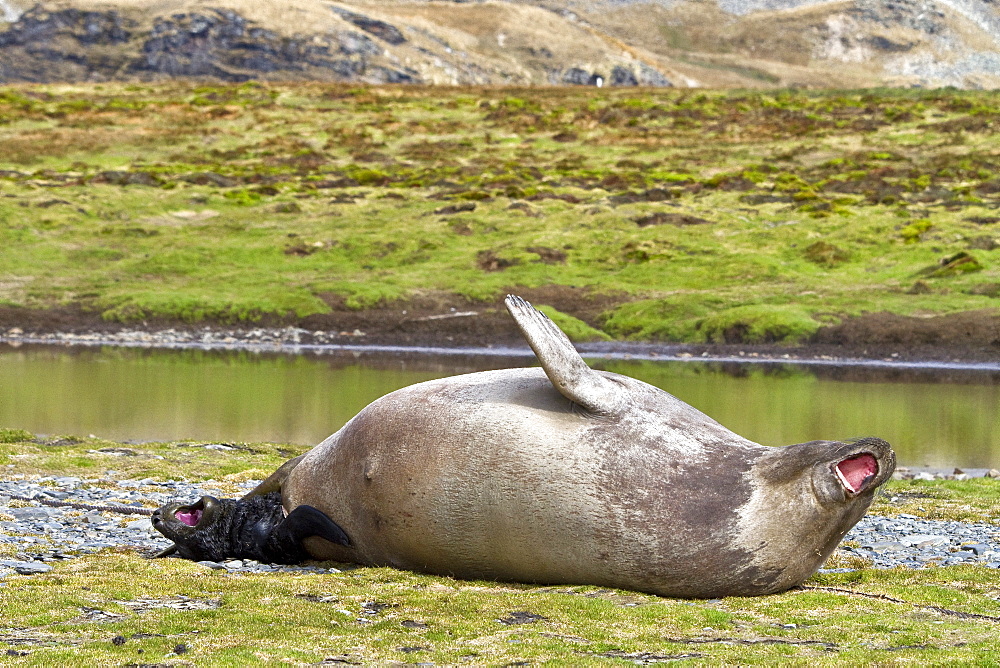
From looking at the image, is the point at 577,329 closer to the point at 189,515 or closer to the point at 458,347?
the point at 458,347

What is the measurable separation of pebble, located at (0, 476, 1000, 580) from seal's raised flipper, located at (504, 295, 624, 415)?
3004 millimetres

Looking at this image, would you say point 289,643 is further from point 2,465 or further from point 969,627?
point 2,465

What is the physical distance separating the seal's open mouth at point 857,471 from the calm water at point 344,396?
1391 centimetres

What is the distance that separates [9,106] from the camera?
89.8 meters

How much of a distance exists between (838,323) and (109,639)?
39.8 meters

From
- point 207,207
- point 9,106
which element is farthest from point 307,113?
point 207,207

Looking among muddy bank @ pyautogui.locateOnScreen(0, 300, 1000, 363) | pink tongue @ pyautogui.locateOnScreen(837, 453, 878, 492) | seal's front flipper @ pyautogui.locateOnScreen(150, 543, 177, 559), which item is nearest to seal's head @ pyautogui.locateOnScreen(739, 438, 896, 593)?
pink tongue @ pyautogui.locateOnScreen(837, 453, 878, 492)

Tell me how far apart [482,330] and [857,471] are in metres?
35.5

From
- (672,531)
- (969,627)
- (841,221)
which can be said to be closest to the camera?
(969,627)

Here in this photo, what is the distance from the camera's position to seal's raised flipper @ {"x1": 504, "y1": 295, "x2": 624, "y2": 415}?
10.2 meters

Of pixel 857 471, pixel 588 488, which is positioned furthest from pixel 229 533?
pixel 857 471

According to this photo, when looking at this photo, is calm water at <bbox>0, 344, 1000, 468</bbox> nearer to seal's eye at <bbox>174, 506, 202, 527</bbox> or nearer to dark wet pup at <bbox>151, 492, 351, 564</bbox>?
seal's eye at <bbox>174, 506, 202, 527</bbox>

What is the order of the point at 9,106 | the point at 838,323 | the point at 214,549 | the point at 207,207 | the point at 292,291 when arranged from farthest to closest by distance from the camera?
the point at 9,106 < the point at 207,207 < the point at 292,291 < the point at 838,323 < the point at 214,549

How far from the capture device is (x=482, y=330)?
149ft
